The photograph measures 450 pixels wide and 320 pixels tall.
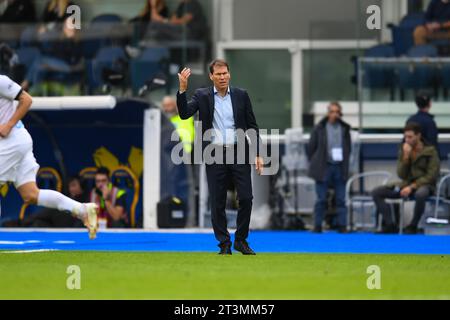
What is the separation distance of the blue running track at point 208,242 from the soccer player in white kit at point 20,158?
67.6 inches

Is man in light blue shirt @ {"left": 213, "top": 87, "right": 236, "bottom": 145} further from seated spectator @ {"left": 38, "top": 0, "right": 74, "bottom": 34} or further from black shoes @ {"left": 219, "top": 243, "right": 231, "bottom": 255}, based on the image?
seated spectator @ {"left": 38, "top": 0, "right": 74, "bottom": 34}

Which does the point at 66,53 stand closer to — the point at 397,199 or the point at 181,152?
the point at 181,152

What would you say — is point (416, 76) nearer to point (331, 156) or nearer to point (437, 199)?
point (331, 156)

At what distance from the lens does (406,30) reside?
2433cm

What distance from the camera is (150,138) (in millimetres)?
22281

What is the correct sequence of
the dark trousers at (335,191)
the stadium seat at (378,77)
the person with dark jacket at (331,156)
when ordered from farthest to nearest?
1. the stadium seat at (378,77)
2. the person with dark jacket at (331,156)
3. the dark trousers at (335,191)

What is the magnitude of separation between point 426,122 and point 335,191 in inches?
72.9

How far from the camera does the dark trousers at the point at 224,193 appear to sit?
46.1ft

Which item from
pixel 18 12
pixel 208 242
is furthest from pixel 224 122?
pixel 18 12

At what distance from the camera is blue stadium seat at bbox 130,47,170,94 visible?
23.7 metres

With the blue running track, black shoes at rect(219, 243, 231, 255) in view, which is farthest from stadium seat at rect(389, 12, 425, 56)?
black shoes at rect(219, 243, 231, 255)

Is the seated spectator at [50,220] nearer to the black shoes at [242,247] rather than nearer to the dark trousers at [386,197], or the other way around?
the dark trousers at [386,197]

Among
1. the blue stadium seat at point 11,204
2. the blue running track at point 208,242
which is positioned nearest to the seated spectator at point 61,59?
the blue stadium seat at point 11,204

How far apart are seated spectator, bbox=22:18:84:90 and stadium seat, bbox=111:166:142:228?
2.01m
